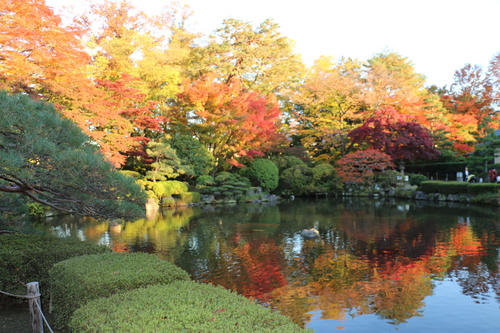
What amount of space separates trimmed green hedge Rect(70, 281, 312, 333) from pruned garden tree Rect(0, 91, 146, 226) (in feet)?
4.35

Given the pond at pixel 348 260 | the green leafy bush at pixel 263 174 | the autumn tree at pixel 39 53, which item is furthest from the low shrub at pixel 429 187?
the autumn tree at pixel 39 53

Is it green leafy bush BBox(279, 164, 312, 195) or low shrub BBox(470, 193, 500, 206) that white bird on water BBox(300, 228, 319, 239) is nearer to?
low shrub BBox(470, 193, 500, 206)

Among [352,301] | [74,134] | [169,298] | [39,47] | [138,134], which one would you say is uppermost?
[39,47]

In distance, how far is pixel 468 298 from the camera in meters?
5.57

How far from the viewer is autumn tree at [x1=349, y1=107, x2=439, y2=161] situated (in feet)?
73.9

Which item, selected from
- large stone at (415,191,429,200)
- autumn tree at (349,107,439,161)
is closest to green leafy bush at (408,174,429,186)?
autumn tree at (349,107,439,161)

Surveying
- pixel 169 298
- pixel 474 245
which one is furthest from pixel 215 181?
pixel 169 298

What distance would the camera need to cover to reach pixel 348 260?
7.89 metres

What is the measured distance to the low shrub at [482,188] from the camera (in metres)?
16.1

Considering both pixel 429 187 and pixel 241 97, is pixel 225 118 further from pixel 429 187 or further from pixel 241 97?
pixel 429 187

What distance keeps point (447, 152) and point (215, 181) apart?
1468cm

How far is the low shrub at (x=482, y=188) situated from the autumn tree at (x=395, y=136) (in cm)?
557

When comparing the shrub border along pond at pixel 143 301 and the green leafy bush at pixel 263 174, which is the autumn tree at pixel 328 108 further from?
the shrub border along pond at pixel 143 301

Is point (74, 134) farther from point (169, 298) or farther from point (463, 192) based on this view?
point (463, 192)
